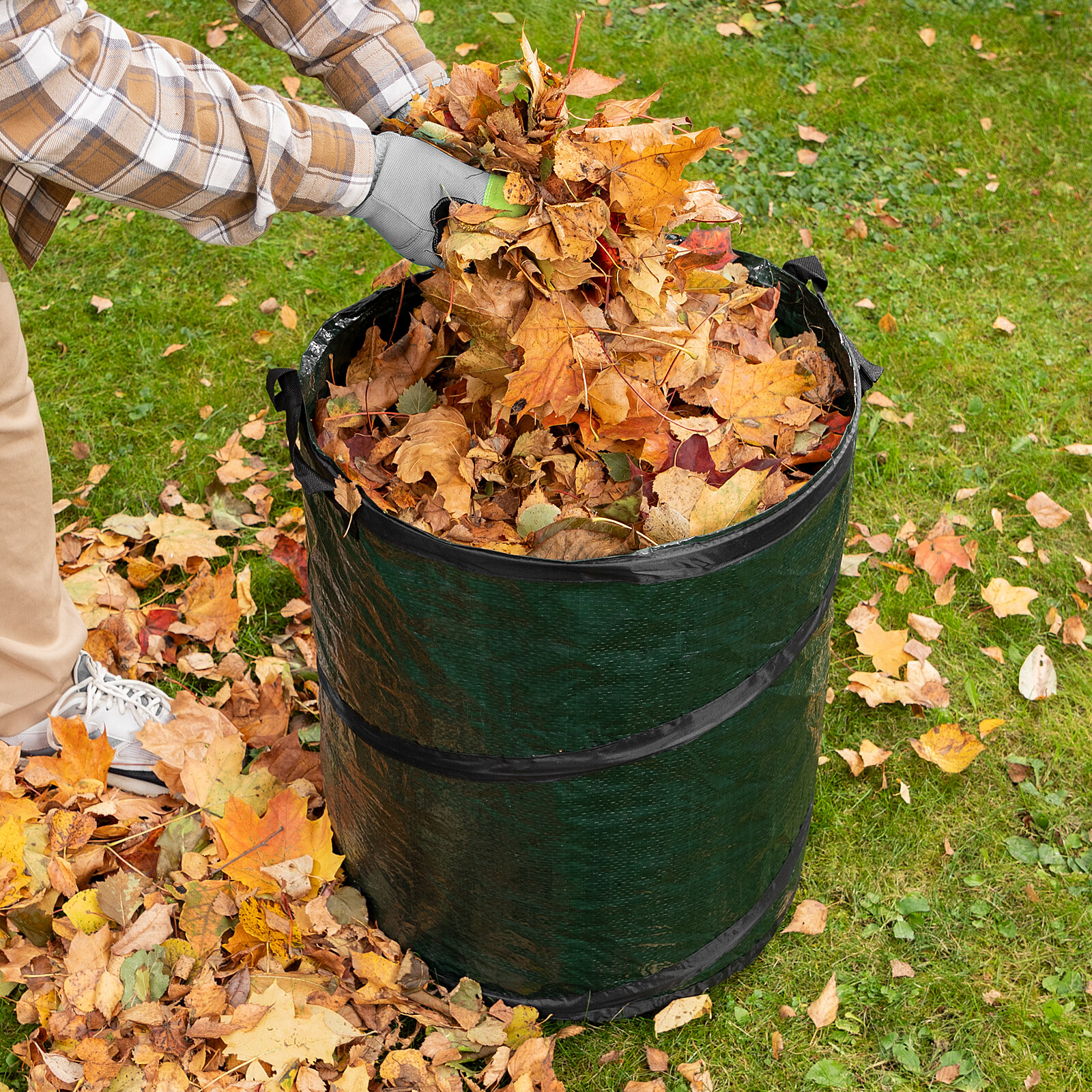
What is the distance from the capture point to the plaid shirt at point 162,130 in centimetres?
139

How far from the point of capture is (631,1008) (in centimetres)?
189

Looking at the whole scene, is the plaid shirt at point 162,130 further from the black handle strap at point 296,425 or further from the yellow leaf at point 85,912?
the yellow leaf at point 85,912

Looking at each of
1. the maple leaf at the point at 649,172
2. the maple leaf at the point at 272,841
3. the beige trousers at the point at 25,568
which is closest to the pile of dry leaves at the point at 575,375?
the maple leaf at the point at 649,172

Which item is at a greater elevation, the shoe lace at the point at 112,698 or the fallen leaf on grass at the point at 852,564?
the shoe lace at the point at 112,698

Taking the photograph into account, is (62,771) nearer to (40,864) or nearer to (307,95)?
(40,864)

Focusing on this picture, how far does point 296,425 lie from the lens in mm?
1538

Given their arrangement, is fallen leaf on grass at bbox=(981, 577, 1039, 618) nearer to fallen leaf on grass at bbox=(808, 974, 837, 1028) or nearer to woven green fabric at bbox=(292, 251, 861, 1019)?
woven green fabric at bbox=(292, 251, 861, 1019)

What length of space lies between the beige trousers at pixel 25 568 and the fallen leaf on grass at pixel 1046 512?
250 centimetres

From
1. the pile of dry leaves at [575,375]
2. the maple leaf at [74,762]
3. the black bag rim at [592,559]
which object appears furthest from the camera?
the maple leaf at [74,762]

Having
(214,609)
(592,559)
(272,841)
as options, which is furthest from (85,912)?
(592,559)

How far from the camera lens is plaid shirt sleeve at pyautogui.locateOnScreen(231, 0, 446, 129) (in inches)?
66.2

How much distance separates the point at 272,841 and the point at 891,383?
2.39 metres

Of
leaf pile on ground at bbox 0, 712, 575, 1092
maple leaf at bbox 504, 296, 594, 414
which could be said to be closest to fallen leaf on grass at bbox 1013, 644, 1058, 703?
leaf pile on ground at bbox 0, 712, 575, 1092

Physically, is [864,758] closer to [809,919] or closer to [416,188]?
[809,919]
